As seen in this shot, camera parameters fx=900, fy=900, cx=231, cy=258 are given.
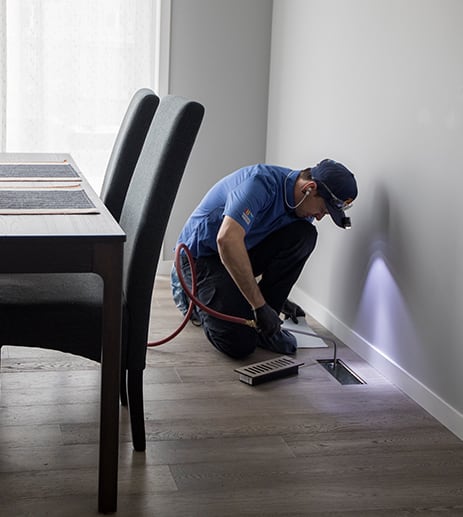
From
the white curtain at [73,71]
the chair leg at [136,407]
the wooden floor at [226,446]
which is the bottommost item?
the wooden floor at [226,446]

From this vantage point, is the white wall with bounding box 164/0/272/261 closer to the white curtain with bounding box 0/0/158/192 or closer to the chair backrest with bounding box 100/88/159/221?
the white curtain with bounding box 0/0/158/192

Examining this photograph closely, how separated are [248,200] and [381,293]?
0.60 meters

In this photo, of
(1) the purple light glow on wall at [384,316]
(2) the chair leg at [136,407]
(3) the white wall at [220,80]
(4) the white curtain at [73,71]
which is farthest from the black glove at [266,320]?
(4) the white curtain at [73,71]

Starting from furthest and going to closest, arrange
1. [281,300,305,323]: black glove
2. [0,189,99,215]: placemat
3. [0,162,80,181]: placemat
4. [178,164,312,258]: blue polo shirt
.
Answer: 1. [281,300,305,323]: black glove
2. [178,164,312,258]: blue polo shirt
3. [0,162,80,181]: placemat
4. [0,189,99,215]: placemat

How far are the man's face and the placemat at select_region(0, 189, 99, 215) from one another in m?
1.03

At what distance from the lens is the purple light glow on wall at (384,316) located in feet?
10.1

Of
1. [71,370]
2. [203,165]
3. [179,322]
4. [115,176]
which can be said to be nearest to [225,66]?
[203,165]

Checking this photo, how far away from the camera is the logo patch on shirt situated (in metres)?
3.16

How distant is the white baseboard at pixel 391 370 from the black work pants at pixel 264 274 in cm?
30

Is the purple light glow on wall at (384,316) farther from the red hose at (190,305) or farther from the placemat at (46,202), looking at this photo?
the placemat at (46,202)

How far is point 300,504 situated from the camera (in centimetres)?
225

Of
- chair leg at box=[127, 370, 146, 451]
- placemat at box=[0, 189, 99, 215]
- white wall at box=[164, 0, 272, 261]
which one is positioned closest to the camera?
placemat at box=[0, 189, 99, 215]

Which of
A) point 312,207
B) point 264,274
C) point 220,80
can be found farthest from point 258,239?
point 220,80

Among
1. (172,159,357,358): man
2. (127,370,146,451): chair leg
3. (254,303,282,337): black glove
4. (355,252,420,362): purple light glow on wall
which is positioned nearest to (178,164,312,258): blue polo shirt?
(172,159,357,358): man
